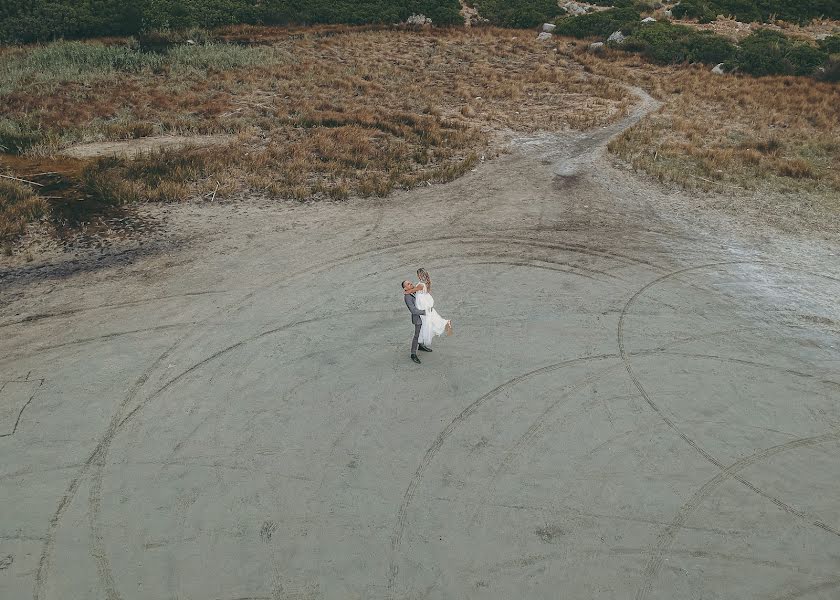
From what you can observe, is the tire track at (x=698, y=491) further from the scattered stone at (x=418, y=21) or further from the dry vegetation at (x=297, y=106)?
the scattered stone at (x=418, y=21)

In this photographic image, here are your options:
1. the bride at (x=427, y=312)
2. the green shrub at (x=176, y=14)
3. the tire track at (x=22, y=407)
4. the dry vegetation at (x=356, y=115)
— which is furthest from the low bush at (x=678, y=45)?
the tire track at (x=22, y=407)

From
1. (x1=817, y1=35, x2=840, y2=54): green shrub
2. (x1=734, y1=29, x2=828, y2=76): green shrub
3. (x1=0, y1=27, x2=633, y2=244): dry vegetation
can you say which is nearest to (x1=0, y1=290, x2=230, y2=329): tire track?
(x1=0, y1=27, x2=633, y2=244): dry vegetation

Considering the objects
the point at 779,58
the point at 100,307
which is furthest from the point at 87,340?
the point at 779,58

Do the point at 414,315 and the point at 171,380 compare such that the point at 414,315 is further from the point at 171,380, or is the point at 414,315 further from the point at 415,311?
the point at 171,380

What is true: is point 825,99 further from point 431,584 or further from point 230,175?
point 431,584

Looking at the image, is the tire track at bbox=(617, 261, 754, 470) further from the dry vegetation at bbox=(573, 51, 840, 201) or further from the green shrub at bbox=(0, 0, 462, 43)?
the green shrub at bbox=(0, 0, 462, 43)

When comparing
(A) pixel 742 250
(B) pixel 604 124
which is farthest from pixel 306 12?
(A) pixel 742 250
